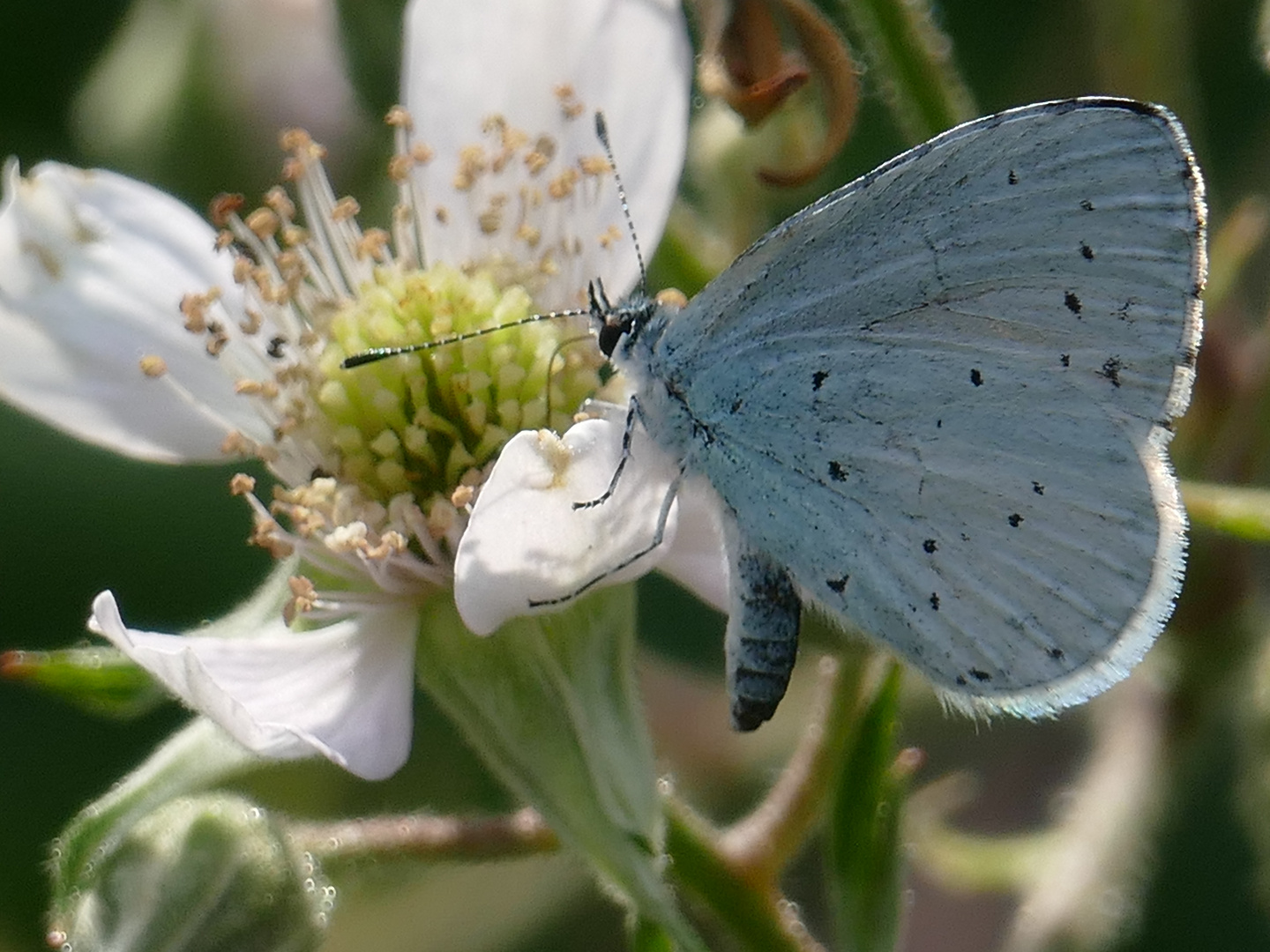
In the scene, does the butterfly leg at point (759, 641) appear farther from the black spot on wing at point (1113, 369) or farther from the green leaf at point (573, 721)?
the black spot on wing at point (1113, 369)

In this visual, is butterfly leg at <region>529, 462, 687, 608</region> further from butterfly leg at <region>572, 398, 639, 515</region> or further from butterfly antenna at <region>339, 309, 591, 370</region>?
butterfly antenna at <region>339, 309, 591, 370</region>

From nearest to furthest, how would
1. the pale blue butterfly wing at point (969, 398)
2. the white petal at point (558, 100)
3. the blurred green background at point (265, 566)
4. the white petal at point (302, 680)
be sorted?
the white petal at point (302, 680) < the pale blue butterfly wing at point (969, 398) < the white petal at point (558, 100) < the blurred green background at point (265, 566)

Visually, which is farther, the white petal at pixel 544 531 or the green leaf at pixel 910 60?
the green leaf at pixel 910 60

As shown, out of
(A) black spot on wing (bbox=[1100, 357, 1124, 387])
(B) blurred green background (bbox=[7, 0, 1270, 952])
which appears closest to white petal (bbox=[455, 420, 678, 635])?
(A) black spot on wing (bbox=[1100, 357, 1124, 387])

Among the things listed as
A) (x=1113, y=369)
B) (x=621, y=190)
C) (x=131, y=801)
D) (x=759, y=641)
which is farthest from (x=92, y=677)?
(x=1113, y=369)

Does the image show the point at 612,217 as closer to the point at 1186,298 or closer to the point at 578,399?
the point at 578,399

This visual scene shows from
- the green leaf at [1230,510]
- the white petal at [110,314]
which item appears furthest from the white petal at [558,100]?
the green leaf at [1230,510]
